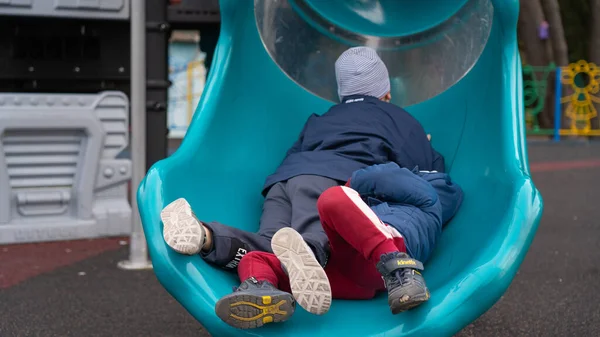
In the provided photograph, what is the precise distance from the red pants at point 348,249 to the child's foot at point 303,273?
0.10m

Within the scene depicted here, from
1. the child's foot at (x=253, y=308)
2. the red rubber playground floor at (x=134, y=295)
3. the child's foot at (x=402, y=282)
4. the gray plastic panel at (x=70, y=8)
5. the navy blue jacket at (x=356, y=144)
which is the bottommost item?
the red rubber playground floor at (x=134, y=295)

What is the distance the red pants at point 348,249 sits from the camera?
78.1 inches

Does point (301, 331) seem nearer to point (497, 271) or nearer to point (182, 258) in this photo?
point (182, 258)

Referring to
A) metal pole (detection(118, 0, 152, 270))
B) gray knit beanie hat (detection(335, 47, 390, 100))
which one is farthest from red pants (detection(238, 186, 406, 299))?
metal pole (detection(118, 0, 152, 270))

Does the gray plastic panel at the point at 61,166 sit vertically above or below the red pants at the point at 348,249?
below

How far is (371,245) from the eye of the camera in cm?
198

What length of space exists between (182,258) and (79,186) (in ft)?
7.54

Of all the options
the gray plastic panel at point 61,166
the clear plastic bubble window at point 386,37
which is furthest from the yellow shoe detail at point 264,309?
the gray plastic panel at point 61,166

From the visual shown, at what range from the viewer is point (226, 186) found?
2570 millimetres

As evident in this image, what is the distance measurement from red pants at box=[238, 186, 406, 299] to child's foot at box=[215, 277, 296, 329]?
14cm

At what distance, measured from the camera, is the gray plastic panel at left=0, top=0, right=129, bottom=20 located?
3.97 metres

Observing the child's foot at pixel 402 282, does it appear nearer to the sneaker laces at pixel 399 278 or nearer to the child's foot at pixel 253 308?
the sneaker laces at pixel 399 278

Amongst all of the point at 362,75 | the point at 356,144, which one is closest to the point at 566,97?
the point at 362,75

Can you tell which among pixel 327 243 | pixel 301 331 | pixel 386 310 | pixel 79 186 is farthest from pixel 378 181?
pixel 79 186
